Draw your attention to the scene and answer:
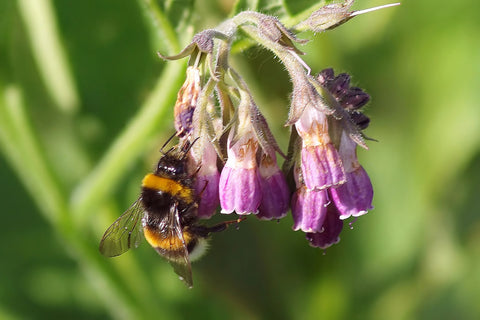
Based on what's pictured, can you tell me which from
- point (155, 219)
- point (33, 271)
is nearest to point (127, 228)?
point (155, 219)

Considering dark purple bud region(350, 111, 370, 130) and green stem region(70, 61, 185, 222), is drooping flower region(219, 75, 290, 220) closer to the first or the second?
dark purple bud region(350, 111, 370, 130)

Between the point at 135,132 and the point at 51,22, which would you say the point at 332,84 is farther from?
the point at 51,22

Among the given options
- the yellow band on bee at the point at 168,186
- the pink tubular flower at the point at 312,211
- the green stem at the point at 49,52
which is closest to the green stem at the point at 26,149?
the green stem at the point at 49,52

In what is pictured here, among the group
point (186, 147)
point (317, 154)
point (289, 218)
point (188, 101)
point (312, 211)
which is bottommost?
point (289, 218)

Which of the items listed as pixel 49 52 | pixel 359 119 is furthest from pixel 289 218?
pixel 359 119

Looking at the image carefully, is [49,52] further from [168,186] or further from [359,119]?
[359,119]

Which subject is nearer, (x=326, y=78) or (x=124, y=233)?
(x=326, y=78)

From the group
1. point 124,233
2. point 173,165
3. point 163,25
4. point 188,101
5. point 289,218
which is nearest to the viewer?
point 188,101
